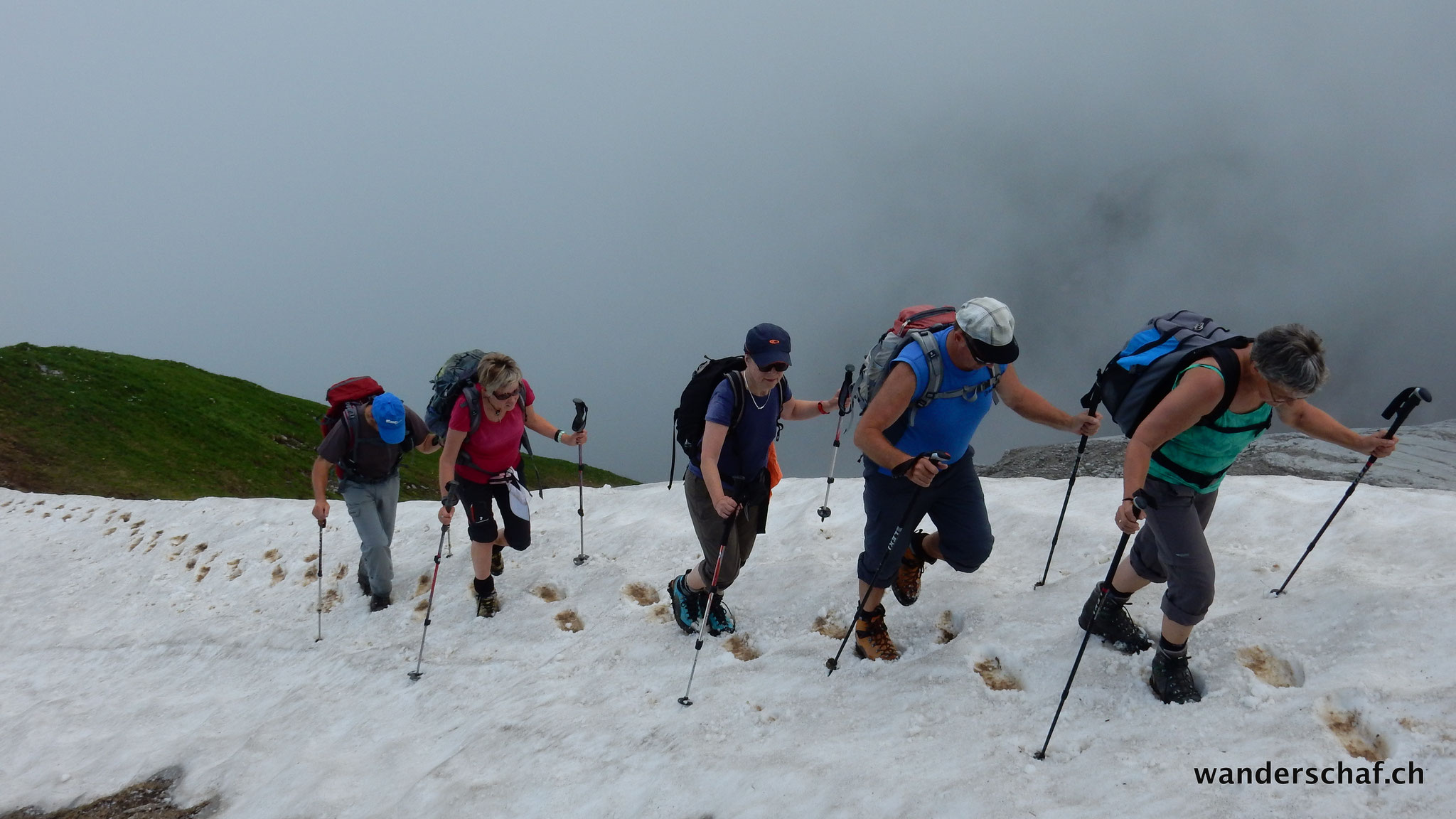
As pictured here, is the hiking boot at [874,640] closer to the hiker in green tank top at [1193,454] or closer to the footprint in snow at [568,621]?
the hiker in green tank top at [1193,454]

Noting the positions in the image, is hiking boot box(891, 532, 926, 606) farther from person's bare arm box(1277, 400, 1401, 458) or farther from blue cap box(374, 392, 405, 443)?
blue cap box(374, 392, 405, 443)

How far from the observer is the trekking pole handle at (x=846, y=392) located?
837cm

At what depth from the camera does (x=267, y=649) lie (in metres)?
10.8

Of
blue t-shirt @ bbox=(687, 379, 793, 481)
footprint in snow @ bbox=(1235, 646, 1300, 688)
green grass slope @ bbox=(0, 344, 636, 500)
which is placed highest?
blue t-shirt @ bbox=(687, 379, 793, 481)

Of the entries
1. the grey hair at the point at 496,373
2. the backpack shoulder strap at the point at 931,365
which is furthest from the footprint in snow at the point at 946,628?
the grey hair at the point at 496,373

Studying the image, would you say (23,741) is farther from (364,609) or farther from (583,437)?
(583,437)

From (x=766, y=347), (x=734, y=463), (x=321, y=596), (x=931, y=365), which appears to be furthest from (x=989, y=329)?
(x=321, y=596)

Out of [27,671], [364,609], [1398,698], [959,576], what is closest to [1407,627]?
[1398,698]

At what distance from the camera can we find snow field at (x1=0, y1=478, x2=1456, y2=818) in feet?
17.8

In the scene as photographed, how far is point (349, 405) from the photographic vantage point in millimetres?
10297

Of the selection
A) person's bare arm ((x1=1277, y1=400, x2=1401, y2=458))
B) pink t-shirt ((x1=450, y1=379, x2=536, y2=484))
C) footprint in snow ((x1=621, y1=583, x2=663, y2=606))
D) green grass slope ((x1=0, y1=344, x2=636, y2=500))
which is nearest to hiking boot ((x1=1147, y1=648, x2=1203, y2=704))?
person's bare arm ((x1=1277, y1=400, x2=1401, y2=458))

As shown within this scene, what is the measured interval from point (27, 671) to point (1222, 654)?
15.9 meters

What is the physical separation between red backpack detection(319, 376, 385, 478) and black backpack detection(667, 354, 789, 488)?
205 inches

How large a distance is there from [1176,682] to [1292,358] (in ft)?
9.07
